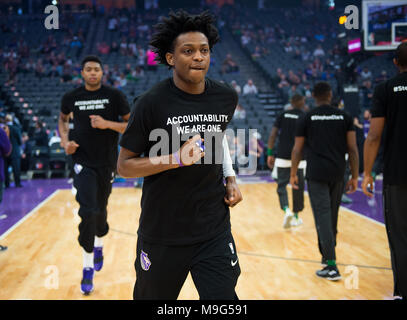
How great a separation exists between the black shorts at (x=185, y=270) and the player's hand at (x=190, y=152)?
456 millimetres

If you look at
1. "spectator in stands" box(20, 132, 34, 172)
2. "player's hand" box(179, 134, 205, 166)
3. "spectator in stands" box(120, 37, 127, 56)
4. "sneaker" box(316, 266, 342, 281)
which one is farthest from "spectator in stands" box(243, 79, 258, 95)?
"player's hand" box(179, 134, 205, 166)

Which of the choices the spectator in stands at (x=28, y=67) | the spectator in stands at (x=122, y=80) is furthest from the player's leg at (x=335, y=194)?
the spectator in stands at (x=28, y=67)

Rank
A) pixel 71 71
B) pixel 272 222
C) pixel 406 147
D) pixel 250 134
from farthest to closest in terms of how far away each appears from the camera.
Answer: pixel 71 71
pixel 250 134
pixel 272 222
pixel 406 147

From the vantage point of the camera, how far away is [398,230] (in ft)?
9.64

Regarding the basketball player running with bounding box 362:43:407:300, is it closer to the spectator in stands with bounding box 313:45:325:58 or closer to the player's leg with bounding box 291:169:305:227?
the player's leg with bounding box 291:169:305:227

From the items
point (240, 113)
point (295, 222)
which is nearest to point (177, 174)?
point (295, 222)

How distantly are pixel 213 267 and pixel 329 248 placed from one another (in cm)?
235

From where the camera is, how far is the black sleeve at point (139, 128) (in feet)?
6.47

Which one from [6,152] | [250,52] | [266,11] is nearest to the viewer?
[6,152]

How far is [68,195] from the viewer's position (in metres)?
9.33

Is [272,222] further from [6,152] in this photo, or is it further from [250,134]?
[250,134]

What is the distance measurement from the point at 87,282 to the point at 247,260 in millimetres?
1795

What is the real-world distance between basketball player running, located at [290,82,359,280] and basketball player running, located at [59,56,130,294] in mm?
1852

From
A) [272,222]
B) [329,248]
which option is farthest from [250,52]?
[329,248]
